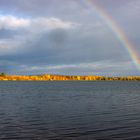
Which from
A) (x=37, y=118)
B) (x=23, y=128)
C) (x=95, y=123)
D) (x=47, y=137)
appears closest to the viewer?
(x=47, y=137)

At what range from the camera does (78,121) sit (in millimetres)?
37562

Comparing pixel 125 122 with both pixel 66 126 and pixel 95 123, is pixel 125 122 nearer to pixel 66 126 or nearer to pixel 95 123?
pixel 95 123

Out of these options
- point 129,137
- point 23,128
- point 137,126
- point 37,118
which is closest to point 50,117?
point 37,118

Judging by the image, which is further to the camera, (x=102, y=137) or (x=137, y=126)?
(x=137, y=126)

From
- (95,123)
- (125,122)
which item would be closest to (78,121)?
(95,123)

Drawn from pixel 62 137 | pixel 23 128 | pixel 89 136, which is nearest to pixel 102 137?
pixel 89 136

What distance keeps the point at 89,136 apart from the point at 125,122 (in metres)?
9.67

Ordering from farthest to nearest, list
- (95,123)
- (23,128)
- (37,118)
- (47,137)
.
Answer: (37,118)
(95,123)
(23,128)
(47,137)

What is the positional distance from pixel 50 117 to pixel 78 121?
190 inches

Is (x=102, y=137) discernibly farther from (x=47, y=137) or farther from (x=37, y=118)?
(x=37, y=118)

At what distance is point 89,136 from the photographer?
28.8 meters

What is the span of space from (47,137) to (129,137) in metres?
7.36

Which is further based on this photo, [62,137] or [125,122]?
[125,122]

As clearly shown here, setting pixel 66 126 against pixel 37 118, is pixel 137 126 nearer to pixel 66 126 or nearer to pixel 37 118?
pixel 66 126
